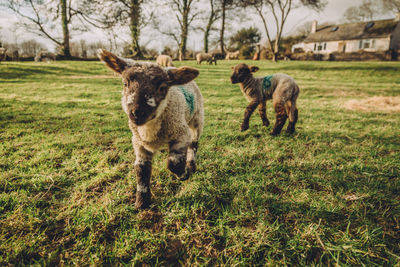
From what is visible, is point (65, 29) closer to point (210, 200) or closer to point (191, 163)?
point (191, 163)

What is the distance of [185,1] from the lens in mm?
31188

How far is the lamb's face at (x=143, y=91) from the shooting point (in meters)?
1.90

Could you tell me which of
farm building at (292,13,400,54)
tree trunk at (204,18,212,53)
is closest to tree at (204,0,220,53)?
tree trunk at (204,18,212,53)

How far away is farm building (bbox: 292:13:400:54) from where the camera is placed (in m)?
38.7

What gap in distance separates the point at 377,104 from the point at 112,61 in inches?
416

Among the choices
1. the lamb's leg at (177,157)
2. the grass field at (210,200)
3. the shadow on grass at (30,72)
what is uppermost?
the shadow on grass at (30,72)

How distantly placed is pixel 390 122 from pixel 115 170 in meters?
7.58

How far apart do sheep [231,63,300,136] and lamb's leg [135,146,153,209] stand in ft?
10.7

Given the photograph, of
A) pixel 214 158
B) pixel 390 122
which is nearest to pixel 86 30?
pixel 214 158

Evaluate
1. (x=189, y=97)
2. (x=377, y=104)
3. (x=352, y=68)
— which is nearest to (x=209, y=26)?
(x=352, y=68)

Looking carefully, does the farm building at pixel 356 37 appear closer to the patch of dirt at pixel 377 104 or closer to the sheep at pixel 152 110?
the patch of dirt at pixel 377 104

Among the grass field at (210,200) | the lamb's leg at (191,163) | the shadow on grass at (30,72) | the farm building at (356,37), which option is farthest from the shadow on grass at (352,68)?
the farm building at (356,37)

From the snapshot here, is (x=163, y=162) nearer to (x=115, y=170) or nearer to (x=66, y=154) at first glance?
(x=115, y=170)

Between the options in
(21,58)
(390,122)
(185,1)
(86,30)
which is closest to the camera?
(390,122)
